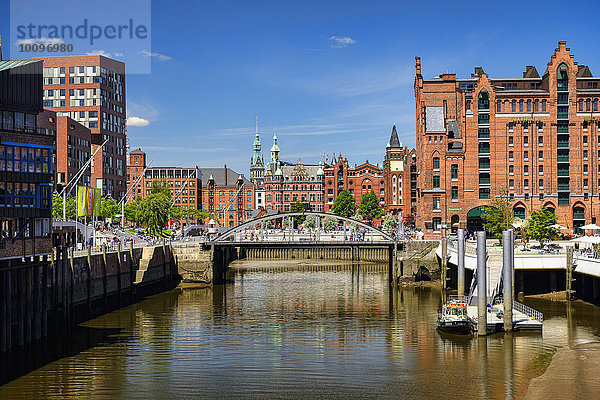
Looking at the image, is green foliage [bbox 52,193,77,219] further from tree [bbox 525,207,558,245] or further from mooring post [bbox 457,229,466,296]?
tree [bbox 525,207,558,245]

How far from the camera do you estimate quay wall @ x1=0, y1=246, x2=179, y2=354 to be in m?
42.8

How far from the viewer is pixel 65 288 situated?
52125mm

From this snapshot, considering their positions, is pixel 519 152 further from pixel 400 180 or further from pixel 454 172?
pixel 400 180

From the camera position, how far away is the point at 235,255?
5064 inches

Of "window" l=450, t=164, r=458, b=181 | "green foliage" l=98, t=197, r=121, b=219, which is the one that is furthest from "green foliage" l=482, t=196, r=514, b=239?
"green foliage" l=98, t=197, r=121, b=219

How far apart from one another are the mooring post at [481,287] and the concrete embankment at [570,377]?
210 inches

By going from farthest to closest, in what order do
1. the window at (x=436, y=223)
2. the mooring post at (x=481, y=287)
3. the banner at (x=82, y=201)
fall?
1. the window at (x=436, y=223)
2. the banner at (x=82, y=201)
3. the mooring post at (x=481, y=287)

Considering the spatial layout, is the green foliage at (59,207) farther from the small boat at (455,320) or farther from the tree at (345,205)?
the tree at (345,205)

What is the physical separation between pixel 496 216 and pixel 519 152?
1755cm

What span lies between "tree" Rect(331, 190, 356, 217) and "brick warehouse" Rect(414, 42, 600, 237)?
87.8 meters

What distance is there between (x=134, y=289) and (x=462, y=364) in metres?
42.9

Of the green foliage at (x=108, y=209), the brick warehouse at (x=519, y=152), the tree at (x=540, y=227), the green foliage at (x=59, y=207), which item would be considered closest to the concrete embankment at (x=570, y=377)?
the tree at (x=540, y=227)

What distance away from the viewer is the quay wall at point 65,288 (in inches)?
1684

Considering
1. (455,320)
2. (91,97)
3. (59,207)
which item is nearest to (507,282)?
(455,320)
